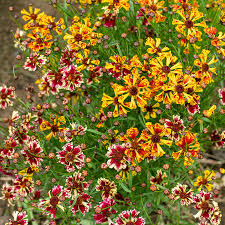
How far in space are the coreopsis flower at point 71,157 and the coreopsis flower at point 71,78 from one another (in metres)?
0.58

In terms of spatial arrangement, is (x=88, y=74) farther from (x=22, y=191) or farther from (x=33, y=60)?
(x=22, y=191)

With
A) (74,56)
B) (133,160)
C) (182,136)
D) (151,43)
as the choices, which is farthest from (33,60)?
(182,136)

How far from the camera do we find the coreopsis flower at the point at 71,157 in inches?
83.3

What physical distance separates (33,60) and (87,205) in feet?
4.88

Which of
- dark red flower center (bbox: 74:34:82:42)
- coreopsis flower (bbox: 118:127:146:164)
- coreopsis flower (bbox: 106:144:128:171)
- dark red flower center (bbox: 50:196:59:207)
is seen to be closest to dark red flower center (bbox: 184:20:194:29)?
dark red flower center (bbox: 74:34:82:42)

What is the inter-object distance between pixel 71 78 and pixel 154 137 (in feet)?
3.09

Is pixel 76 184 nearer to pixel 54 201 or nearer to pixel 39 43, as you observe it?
pixel 54 201

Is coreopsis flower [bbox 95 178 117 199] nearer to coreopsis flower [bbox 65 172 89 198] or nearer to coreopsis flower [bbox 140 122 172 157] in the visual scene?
coreopsis flower [bbox 65 172 89 198]

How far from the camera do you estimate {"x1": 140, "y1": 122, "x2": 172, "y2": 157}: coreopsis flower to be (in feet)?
6.84

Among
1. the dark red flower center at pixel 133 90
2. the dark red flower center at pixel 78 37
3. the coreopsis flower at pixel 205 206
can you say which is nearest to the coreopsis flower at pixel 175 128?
the dark red flower center at pixel 133 90

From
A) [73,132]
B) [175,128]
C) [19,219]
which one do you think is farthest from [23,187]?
[175,128]

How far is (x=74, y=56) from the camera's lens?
2541mm

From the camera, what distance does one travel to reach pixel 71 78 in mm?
2422

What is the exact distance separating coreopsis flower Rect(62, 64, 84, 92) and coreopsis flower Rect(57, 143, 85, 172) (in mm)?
584
